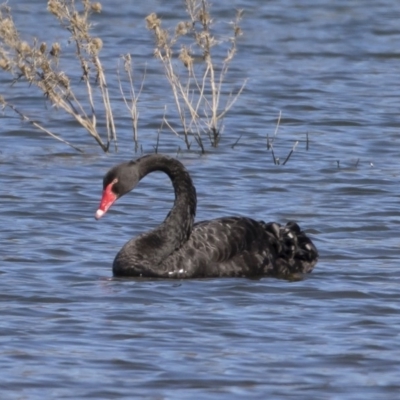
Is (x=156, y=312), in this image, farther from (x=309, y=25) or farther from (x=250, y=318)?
(x=309, y=25)

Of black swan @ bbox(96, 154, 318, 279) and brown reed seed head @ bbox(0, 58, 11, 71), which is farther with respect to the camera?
brown reed seed head @ bbox(0, 58, 11, 71)

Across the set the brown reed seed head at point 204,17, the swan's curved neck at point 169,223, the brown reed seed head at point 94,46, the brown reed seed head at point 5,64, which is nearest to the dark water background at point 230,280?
the swan's curved neck at point 169,223

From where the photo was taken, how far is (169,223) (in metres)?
9.30

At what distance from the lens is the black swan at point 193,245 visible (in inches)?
358

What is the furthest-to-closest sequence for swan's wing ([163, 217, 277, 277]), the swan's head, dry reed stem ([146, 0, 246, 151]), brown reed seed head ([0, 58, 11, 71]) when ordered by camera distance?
dry reed stem ([146, 0, 246, 151])
brown reed seed head ([0, 58, 11, 71])
swan's wing ([163, 217, 277, 277])
the swan's head

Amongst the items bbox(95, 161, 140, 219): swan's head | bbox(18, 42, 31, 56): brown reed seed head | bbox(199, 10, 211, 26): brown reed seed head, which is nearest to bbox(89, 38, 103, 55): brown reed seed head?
bbox(18, 42, 31, 56): brown reed seed head

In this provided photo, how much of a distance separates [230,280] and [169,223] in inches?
21.6

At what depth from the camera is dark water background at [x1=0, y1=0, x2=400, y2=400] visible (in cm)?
694

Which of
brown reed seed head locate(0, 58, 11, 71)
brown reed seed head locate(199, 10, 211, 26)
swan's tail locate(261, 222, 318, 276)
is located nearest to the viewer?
swan's tail locate(261, 222, 318, 276)

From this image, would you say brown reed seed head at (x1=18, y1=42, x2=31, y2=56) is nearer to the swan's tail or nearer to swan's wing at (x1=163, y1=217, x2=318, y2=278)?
swan's wing at (x1=163, y1=217, x2=318, y2=278)

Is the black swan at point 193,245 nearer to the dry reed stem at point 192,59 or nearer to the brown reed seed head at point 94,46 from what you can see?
the dry reed stem at point 192,59

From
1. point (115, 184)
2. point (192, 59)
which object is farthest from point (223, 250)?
point (192, 59)

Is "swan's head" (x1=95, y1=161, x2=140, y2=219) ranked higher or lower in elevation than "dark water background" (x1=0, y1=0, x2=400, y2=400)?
higher

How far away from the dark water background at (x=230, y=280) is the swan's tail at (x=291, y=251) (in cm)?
18
